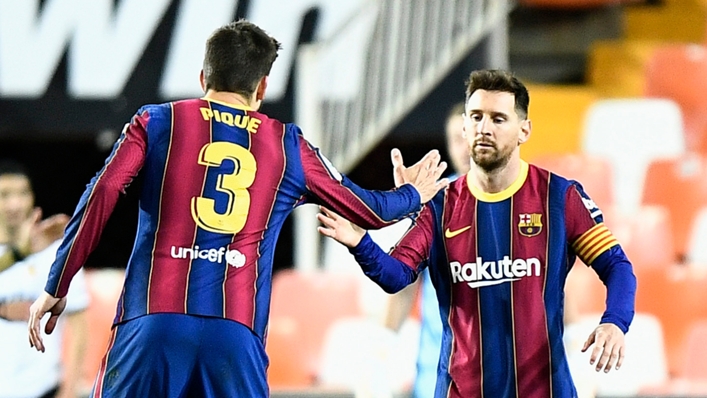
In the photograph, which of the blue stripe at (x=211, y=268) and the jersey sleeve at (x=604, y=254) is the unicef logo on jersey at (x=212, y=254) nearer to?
the blue stripe at (x=211, y=268)

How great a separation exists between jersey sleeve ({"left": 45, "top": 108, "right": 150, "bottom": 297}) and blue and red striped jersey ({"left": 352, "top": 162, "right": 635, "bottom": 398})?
0.73 meters

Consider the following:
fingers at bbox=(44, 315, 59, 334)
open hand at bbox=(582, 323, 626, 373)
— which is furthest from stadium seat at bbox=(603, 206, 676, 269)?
fingers at bbox=(44, 315, 59, 334)

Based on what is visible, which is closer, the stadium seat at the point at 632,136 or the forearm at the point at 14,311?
the forearm at the point at 14,311

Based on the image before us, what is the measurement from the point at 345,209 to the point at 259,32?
571 millimetres

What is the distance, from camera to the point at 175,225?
369 centimetres

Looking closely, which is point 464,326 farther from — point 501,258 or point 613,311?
point 613,311

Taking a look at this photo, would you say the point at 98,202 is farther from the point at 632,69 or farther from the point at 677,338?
the point at 632,69

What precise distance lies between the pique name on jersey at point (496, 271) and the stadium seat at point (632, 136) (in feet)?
16.2

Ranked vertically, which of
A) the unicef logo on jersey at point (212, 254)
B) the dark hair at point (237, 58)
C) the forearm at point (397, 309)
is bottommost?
the forearm at point (397, 309)

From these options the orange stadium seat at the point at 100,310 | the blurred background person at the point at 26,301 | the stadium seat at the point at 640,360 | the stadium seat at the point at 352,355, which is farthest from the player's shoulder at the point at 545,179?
the orange stadium seat at the point at 100,310

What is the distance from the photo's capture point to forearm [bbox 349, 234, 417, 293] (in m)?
3.93

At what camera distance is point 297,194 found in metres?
3.89

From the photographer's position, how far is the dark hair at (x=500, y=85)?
4.13 metres

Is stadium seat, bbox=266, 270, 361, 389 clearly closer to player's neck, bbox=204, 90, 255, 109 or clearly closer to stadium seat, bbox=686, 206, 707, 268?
stadium seat, bbox=686, 206, 707, 268
